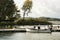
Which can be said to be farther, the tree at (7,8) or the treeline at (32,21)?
the treeline at (32,21)

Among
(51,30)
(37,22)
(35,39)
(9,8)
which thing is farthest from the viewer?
(37,22)

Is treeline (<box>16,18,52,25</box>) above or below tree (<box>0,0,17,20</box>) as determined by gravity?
below

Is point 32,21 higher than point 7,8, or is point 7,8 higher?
point 7,8

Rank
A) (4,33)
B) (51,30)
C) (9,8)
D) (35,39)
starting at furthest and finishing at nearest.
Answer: (9,8)
(51,30)
(4,33)
(35,39)

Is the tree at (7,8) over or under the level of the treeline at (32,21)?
Answer: over

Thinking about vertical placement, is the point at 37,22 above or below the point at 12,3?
below

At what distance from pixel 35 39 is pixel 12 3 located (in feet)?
126

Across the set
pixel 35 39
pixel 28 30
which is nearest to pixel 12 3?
pixel 28 30

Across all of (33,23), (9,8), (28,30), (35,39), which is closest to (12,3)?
(9,8)

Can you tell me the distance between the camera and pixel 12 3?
293 feet

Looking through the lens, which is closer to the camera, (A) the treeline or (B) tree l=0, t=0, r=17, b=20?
(B) tree l=0, t=0, r=17, b=20

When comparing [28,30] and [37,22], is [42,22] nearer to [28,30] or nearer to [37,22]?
[37,22]

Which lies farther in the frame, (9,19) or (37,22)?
(37,22)

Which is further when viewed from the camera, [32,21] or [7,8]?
[32,21]
